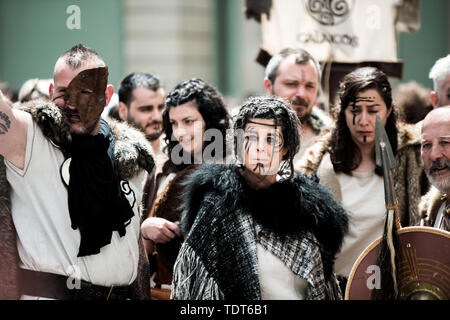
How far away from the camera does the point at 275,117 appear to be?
289 centimetres

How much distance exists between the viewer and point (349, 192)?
11.6ft

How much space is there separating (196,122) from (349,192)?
0.91 meters

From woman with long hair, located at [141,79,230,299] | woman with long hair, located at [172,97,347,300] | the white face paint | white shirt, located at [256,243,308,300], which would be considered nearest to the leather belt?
woman with long hair, located at [172,97,347,300]

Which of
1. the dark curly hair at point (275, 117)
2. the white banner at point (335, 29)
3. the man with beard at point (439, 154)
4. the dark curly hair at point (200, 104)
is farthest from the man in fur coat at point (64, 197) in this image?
the white banner at point (335, 29)

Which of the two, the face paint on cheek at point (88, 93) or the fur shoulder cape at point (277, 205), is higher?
the face paint on cheek at point (88, 93)

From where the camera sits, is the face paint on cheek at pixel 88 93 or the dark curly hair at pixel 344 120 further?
the dark curly hair at pixel 344 120

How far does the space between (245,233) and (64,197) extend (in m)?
0.77

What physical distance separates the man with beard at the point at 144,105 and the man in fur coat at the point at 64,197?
1.43m

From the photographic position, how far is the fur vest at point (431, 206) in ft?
10.4

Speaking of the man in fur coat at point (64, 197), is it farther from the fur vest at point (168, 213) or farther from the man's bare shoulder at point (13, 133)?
the fur vest at point (168, 213)

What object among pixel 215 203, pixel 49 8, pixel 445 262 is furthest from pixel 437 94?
pixel 49 8

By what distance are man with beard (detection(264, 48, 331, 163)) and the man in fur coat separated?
1.35 m

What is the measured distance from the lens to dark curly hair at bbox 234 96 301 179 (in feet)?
9.49
